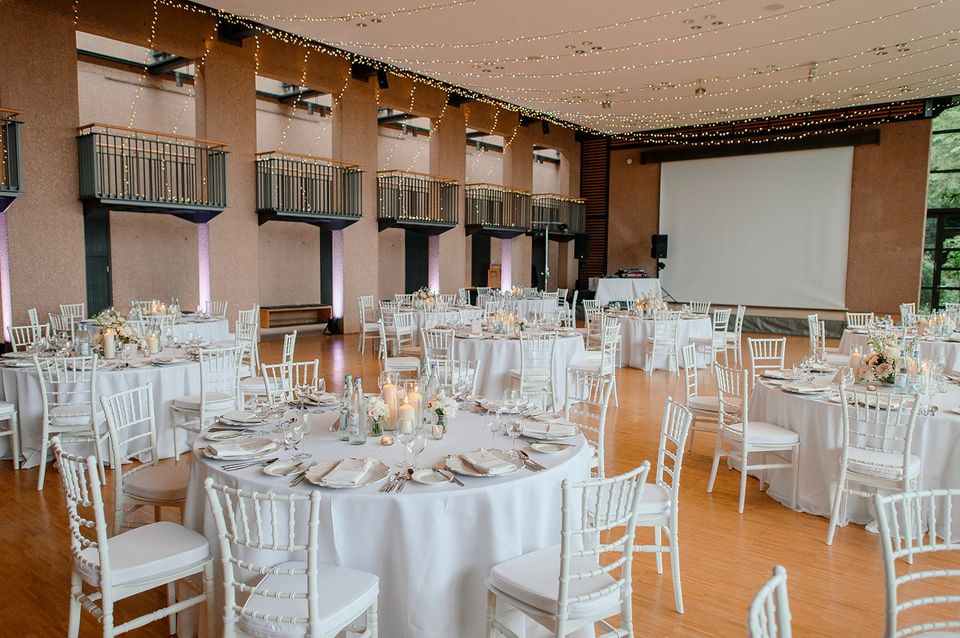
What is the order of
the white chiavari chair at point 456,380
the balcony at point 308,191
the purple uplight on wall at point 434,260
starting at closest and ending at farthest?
the white chiavari chair at point 456,380 < the balcony at point 308,191 < the purple uplight on wall at point 434,260

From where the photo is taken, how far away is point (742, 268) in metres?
17.6

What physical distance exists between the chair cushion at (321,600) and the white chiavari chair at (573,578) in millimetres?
497

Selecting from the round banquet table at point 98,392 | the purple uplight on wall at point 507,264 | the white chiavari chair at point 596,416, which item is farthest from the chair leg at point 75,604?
the purple uplight on wall at point 507,264

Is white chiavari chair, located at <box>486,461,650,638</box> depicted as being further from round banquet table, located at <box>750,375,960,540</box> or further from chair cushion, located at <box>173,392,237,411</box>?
chair cushion, located at <box>173,392,237,411</box>

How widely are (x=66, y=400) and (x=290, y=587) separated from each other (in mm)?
4047

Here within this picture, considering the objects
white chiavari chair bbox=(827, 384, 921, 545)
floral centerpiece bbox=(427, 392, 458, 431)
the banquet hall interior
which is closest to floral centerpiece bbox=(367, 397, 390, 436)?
the banquet hall interior

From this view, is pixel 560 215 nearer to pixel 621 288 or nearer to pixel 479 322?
pixel 621 288

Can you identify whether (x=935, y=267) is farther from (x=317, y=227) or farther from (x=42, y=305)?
(x=42, y=305)

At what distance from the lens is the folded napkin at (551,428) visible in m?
3.31

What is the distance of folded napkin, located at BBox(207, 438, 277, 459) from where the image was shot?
2926mm

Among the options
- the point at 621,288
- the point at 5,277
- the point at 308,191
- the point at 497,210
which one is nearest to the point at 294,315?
the point at 308,191

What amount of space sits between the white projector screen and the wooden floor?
514 inches

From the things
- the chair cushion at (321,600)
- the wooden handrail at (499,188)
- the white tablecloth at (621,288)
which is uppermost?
the wooden handrail at (499,188)

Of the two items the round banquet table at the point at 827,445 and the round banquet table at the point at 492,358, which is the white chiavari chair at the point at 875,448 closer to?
the round banquet table at the point at 827,445
